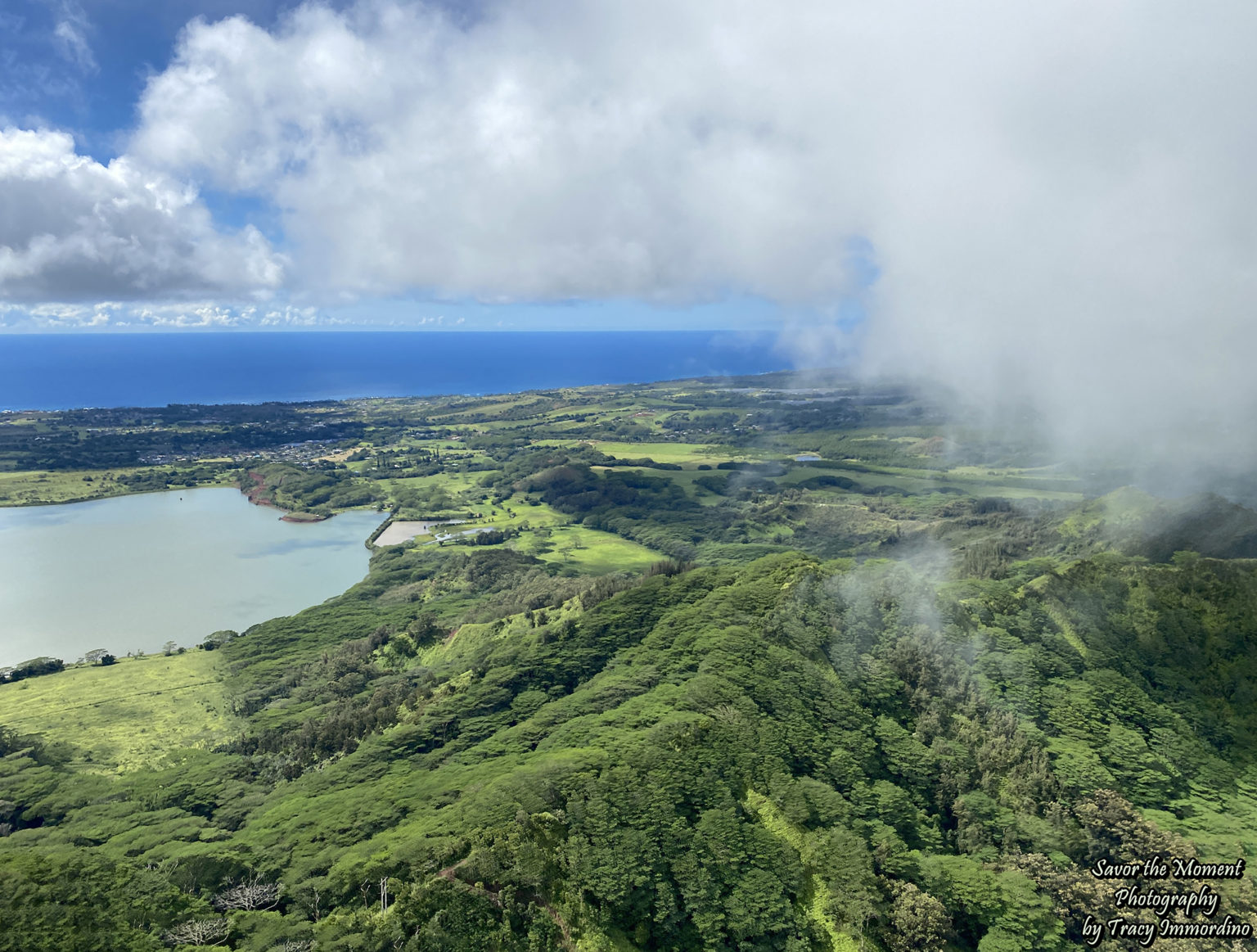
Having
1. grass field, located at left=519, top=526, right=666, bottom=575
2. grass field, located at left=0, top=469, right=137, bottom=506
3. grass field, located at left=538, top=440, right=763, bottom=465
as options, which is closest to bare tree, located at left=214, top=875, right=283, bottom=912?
grass field, located at left=519, top=526, right=666, bottom=575

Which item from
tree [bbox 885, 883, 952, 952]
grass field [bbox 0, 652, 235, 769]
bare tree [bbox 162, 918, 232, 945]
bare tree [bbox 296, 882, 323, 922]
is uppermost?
bare tree [bbox 162, 918, 232, 945]

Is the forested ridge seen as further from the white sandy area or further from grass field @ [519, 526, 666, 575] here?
the white sandy area

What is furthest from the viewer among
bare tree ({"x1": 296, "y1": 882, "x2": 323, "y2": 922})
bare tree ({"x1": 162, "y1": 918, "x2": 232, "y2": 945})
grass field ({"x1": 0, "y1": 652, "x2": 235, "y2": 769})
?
grass field ({"x1": 0, "y1": 652, "x2": 235, "y2": 769})

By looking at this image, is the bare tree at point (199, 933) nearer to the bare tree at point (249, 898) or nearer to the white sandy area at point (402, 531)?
the bare tree at point (249, 898)

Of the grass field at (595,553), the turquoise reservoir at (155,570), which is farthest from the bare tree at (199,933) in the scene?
the grass field at (595,553)

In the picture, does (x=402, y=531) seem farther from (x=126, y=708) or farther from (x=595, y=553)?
(x=126, y=708)

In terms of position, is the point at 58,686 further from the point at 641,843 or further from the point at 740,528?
the point at 740,528
